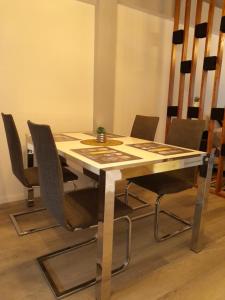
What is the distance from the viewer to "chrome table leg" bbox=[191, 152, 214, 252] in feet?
5.61

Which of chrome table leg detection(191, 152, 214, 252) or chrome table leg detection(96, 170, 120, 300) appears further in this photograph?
chrome table leg detection(191, 152, 214, 252)

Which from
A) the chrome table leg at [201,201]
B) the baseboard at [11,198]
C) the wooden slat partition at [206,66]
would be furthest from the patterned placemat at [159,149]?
the baseboard at [11,198]

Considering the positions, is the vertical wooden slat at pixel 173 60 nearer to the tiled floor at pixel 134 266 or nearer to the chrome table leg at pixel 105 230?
the tiled floor at pixel 134 266

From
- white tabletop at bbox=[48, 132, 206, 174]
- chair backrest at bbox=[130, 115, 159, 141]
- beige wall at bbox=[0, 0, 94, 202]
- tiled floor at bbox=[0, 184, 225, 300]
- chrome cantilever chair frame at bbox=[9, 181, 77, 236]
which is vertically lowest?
tiled floor at bbox=[0, 184, 225, 300]

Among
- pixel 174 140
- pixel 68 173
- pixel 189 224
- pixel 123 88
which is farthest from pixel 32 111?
pixel 189 224

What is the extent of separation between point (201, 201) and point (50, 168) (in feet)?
3.63

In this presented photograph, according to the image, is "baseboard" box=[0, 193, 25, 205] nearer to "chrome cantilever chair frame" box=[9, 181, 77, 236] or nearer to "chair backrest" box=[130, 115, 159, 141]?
"chrome cantilever chair frame" box=[9, 181, 77, 236]

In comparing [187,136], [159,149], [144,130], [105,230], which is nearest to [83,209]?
[105,230]

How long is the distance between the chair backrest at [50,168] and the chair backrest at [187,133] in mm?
1235

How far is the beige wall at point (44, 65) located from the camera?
2.35 meters

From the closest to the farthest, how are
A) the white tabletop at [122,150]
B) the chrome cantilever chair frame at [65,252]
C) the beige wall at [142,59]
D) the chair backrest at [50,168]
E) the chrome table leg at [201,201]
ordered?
the chair backrest at [50,168], the white tabletop at [122,150], the chrome cantilever chair frame at [65,252], the chrome table leg at [201,201], the beige wall at [142,59]

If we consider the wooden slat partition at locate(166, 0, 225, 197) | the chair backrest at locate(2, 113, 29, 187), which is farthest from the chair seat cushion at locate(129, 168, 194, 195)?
the wooden slat partition at locate(166, 0, 225, 197)

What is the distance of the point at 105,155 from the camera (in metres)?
1.56

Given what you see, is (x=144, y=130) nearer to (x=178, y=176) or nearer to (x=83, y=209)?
(x=178, y=176)
